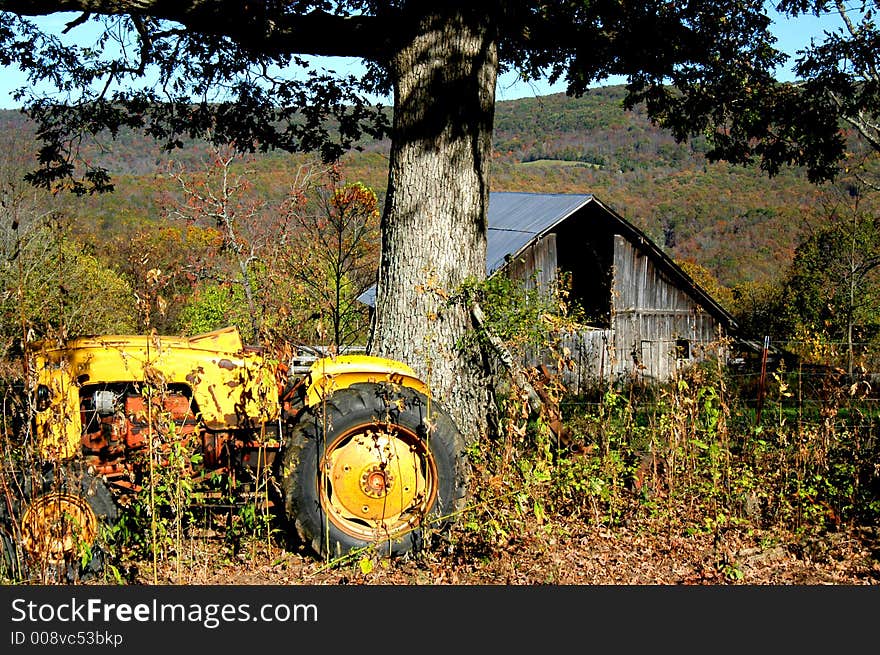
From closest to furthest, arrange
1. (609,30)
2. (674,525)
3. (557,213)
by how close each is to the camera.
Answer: (674,525)
(609,30)
(557,213)

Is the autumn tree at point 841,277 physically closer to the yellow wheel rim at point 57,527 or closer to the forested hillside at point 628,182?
the forested hillside at point 628,182

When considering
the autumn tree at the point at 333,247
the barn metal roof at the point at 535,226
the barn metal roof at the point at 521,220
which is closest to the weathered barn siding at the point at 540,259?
the barn metal roof at the point at 535,226

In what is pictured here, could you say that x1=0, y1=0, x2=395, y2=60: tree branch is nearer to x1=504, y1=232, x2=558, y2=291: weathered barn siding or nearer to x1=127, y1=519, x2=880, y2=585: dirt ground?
x1=127, y1=519, x2=880, y2=585: dirt ground

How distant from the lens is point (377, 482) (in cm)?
591

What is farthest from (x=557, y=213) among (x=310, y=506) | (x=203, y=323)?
(x=310, y=506)

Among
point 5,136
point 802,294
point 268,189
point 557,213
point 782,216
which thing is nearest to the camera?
point 557,213

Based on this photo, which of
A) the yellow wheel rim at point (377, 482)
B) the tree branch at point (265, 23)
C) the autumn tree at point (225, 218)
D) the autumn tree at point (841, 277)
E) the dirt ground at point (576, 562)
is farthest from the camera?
the autumn tree at point (841, 277)

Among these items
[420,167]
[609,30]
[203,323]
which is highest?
[609,30]

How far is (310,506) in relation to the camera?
18.5ft

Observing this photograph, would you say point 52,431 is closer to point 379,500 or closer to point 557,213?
point 379,500

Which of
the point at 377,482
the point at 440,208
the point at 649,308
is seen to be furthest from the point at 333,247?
the point at 377,482

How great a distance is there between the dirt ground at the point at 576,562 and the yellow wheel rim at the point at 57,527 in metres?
0.43

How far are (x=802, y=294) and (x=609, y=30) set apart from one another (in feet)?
92.9

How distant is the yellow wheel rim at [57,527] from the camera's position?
→ 193 inches
